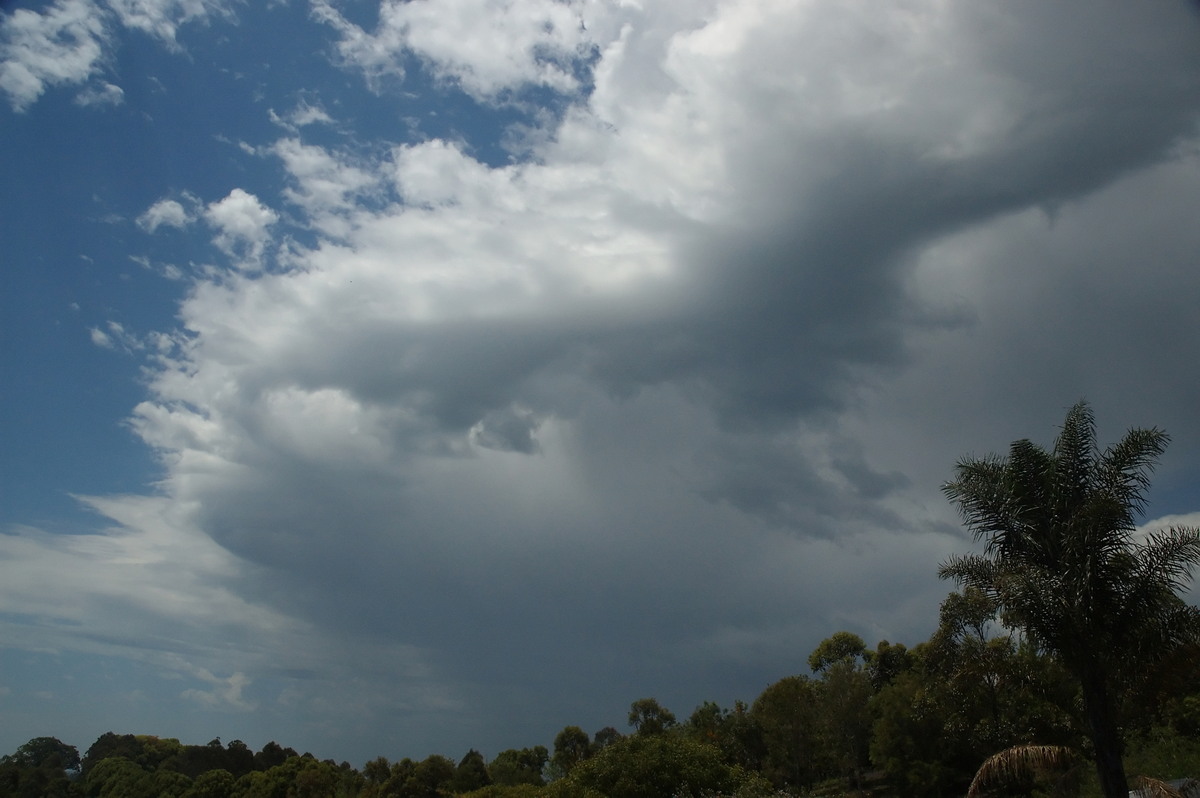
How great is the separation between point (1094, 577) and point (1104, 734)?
4308 millimetres

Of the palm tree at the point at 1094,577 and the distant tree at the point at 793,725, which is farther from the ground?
the palm tree at the point at 1094,577

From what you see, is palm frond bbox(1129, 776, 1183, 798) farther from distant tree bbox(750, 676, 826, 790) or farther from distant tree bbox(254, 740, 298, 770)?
distant tree bbox(254, 740, 298, 770)

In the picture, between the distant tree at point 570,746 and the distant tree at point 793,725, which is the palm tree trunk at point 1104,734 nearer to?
the distant tree at point 793,725

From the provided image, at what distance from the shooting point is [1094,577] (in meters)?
22.7

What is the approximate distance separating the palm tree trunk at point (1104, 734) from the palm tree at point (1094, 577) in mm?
28

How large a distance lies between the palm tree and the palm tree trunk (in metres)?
0.03

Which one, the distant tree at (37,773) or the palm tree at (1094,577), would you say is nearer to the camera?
the palm tree at (1094,577)

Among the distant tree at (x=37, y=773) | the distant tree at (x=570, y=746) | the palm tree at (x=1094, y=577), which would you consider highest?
the palm tree at (x=1094, y=577)

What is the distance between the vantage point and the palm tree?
22.4 metres

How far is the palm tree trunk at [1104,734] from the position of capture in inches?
874

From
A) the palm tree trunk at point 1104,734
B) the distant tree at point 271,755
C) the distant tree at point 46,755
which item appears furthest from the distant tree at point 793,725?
the distant tree at point 46,755

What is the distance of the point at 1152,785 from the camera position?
22.6 m

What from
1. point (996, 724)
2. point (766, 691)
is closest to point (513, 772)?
point (766, 691)

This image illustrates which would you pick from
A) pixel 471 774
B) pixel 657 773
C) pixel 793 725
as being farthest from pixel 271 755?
pixel 657 773
